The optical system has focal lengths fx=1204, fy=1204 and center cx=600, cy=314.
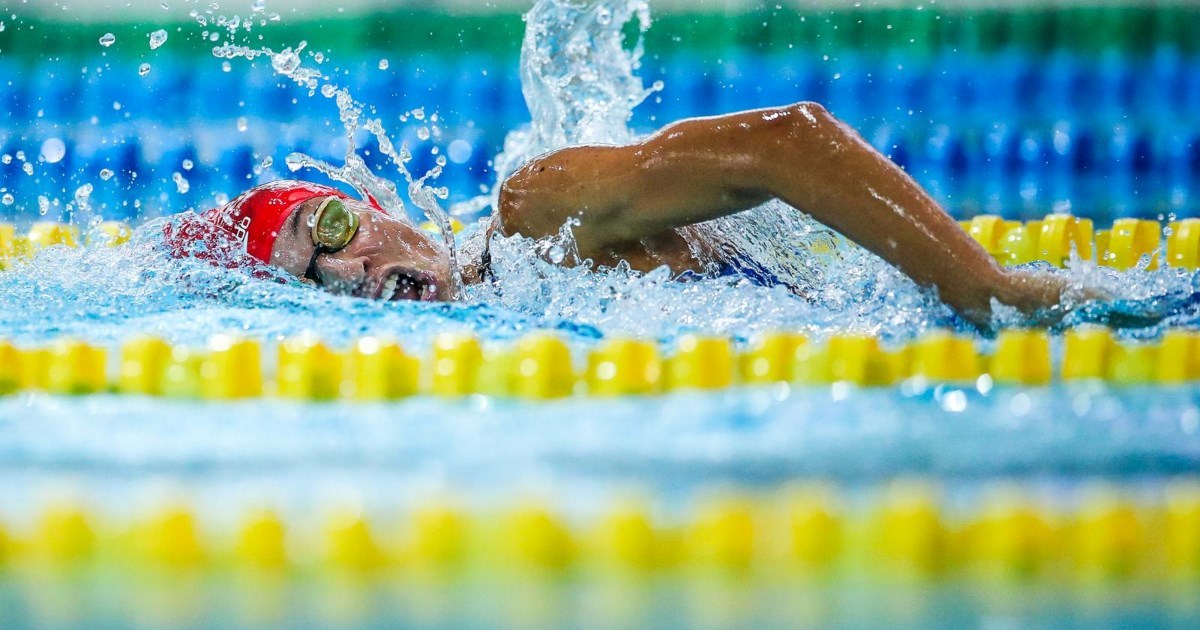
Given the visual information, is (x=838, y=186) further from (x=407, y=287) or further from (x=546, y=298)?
(x=407, y=287)

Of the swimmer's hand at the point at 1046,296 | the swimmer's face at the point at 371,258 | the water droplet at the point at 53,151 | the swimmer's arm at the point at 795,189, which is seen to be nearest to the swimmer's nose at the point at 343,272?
the swimmer's face at the point at 371,258

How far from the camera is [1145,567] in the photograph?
111 centimetres

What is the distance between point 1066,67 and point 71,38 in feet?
13.8

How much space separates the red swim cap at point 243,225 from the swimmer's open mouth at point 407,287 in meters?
0.20

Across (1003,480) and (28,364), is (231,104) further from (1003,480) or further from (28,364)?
(1003,480)

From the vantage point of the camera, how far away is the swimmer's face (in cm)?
217

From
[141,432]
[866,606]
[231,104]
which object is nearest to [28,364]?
[141,432]

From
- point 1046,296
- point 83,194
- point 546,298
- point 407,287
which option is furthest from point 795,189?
point 83,194

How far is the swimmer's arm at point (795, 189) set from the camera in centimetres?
176

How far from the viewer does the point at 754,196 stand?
1867 millimetres

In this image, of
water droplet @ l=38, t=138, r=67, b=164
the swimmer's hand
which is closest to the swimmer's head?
the swimmer's hand

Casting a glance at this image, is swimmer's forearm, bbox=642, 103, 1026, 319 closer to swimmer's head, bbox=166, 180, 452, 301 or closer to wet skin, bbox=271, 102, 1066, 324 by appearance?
wet skin, bbox=271, 102, 1066, 324

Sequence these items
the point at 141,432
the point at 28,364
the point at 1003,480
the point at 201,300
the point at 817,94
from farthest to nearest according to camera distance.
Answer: the point at 817,94, the point at 201,300, the point at 28,364, the point at 141,432, the point at 1003,480

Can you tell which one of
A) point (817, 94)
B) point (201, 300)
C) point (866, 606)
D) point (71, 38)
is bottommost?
point (866, 606)
